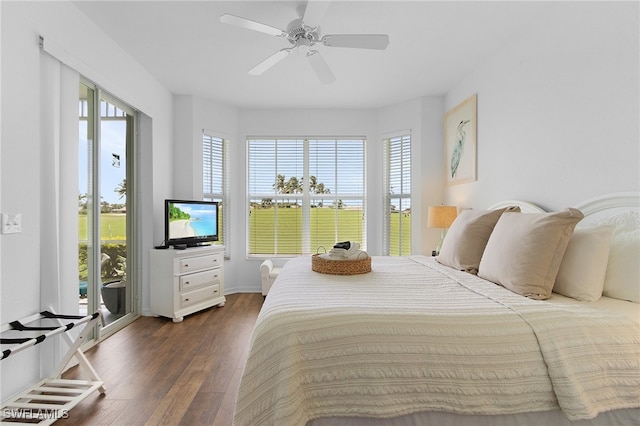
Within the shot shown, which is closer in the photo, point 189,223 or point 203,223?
point 189,223

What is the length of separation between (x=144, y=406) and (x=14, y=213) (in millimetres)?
1370

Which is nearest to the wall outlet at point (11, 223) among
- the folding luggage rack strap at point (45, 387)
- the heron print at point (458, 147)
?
the folding luggage rack strap at point (45, 387)

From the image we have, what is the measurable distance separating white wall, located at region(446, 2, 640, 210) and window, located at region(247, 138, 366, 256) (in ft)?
6.38

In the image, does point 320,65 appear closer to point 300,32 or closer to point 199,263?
point 300,32

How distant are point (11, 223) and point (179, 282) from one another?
1.70m

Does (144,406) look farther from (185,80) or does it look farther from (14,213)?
(185,80)

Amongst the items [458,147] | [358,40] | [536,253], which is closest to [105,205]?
[358,40]

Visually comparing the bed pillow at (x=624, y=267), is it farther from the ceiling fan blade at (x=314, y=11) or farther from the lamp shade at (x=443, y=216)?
the ceiling fan blade at (x=314, y=11)

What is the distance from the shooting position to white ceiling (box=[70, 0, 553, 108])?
2.29 meters

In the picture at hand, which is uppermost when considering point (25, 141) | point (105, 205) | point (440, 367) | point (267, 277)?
point (25, 141)

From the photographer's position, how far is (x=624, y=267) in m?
1.51

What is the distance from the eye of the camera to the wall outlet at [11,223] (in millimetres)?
1744

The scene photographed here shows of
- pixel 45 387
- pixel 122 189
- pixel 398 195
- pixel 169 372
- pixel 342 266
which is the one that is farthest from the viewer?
pixel 398 195

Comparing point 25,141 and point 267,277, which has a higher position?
point 25,141
